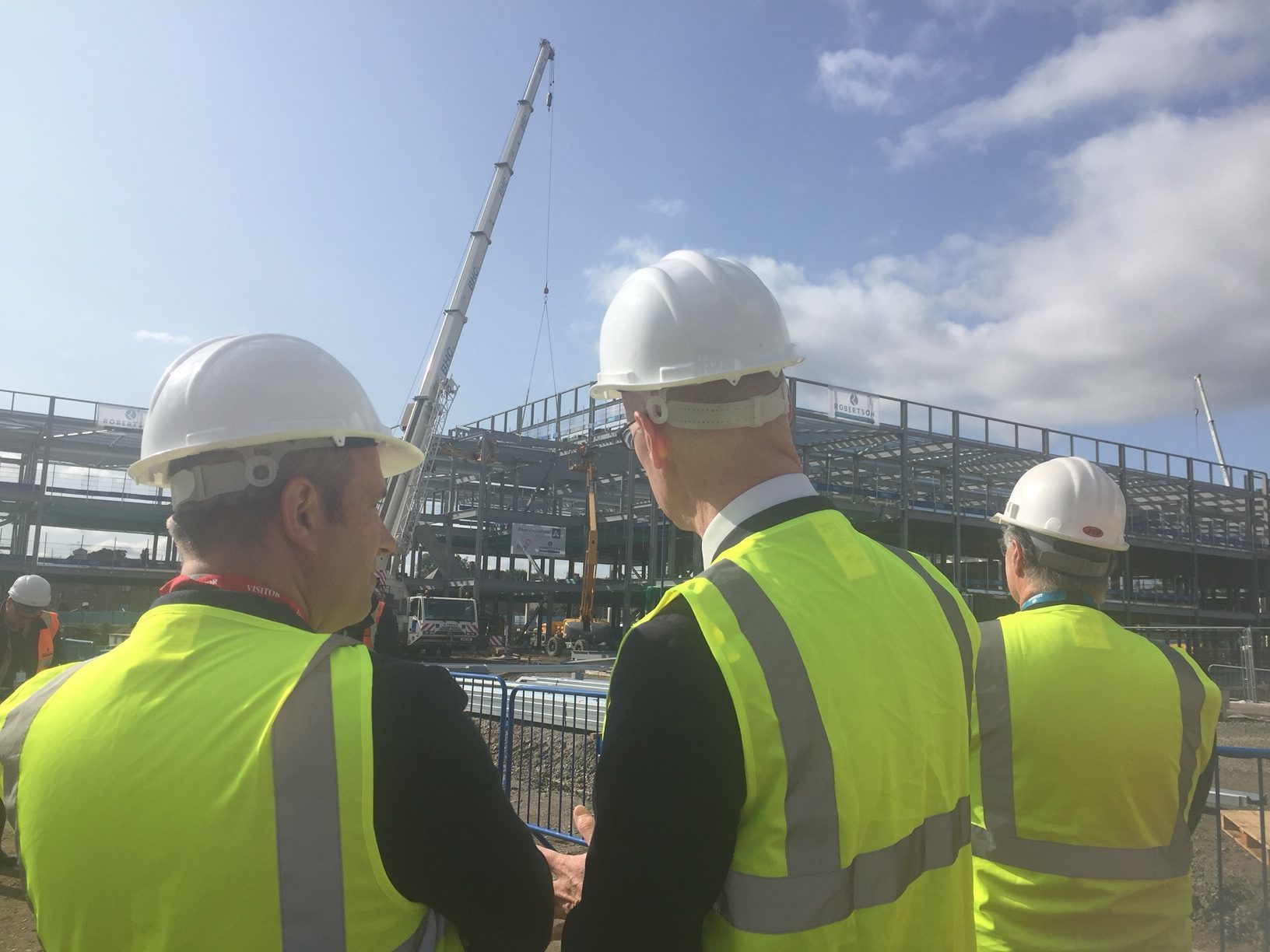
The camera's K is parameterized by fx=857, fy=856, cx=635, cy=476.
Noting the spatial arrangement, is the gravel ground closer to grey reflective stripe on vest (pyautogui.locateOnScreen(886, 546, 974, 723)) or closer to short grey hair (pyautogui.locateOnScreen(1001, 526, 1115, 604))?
short grey hair (pyautogui.locateOnScreen(1001, 526, 1115, 604))

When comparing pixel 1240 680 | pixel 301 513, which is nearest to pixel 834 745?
pixel 301 513

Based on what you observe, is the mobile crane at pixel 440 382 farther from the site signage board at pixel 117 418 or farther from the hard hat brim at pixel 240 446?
the hard hat brim at pixel 240 446

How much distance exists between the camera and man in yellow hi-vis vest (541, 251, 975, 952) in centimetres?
126

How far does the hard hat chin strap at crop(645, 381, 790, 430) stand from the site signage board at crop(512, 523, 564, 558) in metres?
33.1

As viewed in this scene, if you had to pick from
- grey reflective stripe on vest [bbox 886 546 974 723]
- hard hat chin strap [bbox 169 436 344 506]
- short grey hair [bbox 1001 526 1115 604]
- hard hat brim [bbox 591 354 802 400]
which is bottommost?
grey reflective stripe on vest [bbox 886 546 974 723]

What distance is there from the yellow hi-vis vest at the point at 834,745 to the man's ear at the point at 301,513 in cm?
71

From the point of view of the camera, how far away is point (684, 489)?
5.65ft

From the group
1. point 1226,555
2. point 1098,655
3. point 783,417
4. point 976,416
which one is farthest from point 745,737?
point 1226,555

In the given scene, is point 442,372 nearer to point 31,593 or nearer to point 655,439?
point 31,593

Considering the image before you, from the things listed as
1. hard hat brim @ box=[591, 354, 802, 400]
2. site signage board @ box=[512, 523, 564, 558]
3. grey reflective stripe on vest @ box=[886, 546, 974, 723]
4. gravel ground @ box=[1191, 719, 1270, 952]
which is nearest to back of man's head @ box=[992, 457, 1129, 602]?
grey reflective stripe on vest @ box=[886, 546, 974, 723]

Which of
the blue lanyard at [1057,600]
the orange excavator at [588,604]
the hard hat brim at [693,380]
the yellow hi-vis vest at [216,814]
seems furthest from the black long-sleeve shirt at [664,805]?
the orange excavator at [588,604]

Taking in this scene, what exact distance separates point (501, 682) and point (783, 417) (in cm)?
740

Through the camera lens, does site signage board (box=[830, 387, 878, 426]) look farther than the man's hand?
Yes

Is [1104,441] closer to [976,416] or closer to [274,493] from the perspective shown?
[976,416]
